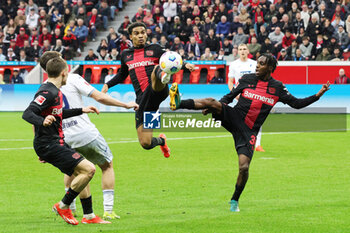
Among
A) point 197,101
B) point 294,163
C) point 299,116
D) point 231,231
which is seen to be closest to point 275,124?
point 299,116

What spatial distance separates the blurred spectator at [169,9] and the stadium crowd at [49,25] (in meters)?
4.13

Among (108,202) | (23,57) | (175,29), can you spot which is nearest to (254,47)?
(175,29)

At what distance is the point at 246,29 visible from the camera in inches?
1220

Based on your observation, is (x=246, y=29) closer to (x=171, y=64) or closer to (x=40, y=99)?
(x=171, y=64)

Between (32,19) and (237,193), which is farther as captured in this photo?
(32,19)

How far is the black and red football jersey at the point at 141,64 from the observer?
1183 cm

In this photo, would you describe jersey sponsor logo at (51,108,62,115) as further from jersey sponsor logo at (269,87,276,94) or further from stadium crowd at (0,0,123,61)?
stadium crowd at (0,0,123,61)

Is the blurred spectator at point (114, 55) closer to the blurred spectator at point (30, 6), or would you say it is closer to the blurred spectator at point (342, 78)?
the blurred spectator at point (30, 6)

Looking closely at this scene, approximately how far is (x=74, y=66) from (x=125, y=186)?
21288 millimetres

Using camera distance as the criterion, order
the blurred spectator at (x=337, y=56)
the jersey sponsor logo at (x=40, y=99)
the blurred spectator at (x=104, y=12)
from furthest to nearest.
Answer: the blurred spectator at (x=104, y=12) → the blurred spectator at (x=337, y=56) → the jersey sponsor logo at (x=40, y=99)

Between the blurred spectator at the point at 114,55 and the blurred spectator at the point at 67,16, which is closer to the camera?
the blurred spectator at the point at 114,55

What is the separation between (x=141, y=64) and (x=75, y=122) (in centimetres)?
345

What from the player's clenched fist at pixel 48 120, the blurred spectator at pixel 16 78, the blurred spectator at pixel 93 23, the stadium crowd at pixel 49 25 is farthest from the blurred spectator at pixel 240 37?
the player's clenched fist at pixel 48 120

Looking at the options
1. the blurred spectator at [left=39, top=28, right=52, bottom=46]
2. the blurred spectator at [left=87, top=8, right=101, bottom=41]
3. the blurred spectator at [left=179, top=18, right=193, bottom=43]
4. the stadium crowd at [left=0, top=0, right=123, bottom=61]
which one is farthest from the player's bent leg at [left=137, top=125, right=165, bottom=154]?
the blurred spectator at [left=87, top=8, right=101, bottom=41]
